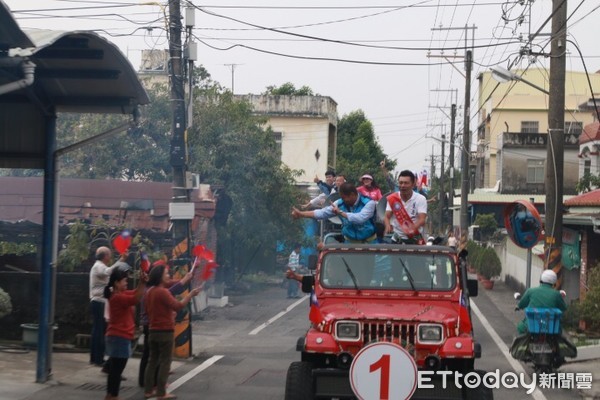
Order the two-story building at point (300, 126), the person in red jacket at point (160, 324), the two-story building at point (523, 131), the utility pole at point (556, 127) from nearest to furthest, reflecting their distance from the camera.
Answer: the person in red jacket at point (160, 324) → the utility pole at point (556, 127) → the two-story building at point (300, 126) → the two-story building at point (523, 131)

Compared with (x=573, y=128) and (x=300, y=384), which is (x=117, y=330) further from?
(x=573, y=128)

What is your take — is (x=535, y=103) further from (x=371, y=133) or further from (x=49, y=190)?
(x=49, y=190)

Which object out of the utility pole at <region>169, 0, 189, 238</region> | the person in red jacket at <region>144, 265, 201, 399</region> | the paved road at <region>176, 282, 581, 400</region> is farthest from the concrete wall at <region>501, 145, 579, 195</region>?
the person in red jacket at <region>144, 265, 201, 399</region>

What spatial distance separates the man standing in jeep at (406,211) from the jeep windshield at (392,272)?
2.56ft

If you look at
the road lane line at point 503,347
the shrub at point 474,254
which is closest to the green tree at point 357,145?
the shrub at point 474,254

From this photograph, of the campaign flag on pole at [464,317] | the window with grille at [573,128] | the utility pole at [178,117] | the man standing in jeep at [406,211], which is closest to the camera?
the campaign flag on pole at [464,317]

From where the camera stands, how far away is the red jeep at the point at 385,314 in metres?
10.2

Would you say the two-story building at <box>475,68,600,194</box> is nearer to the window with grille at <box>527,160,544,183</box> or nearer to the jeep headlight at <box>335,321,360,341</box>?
the window with grille at <box>527,160,544,183</box>

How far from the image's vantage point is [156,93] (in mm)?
29812

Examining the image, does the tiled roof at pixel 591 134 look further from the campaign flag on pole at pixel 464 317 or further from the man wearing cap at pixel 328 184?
the campaign flag on pole at pixel 464 317

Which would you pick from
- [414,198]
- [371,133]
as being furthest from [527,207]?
[371,133]

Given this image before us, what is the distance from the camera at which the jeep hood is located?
10387 mm

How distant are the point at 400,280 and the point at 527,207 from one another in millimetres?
5447

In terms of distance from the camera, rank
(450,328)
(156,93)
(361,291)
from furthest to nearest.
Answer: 1. (156,93)
2. (361,291)
3. (450,328)
